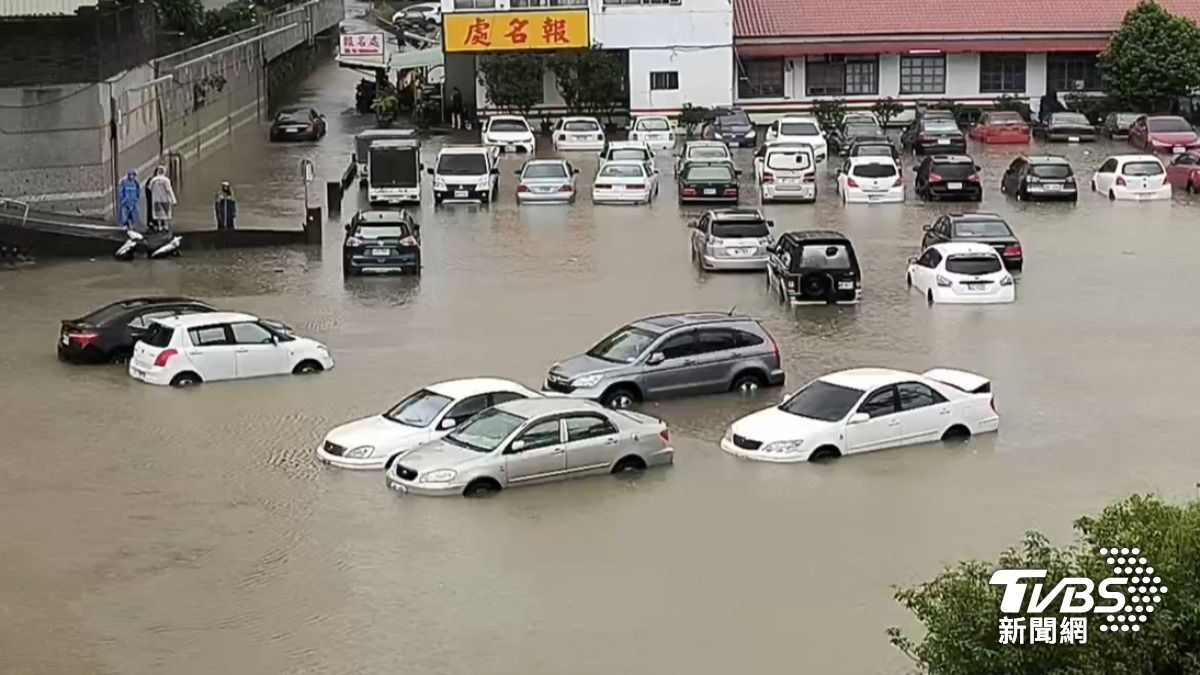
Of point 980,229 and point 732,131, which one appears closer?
point 980,229

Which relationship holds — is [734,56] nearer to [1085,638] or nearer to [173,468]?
[173,468]

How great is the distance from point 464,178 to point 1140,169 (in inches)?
660

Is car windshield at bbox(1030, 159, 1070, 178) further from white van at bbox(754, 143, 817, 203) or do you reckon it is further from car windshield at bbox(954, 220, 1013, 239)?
car windshield at bbox(954, 220, 1013, 239)

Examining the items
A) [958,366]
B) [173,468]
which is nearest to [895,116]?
[958,366]

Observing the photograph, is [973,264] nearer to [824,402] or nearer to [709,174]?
[824,402]

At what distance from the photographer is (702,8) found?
67000 millimetres

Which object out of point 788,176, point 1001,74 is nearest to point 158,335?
point 788,176

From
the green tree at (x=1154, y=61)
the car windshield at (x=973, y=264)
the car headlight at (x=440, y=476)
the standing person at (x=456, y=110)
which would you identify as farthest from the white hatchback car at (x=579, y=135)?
the car headlight at (x=440, y=476)

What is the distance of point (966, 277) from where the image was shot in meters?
34.5

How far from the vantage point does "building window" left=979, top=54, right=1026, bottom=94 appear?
228 ft

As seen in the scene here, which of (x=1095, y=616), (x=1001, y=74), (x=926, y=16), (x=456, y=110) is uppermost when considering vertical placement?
(x=926, y=16)

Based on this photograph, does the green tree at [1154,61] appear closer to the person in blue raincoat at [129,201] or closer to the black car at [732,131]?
the black car at [732,131]

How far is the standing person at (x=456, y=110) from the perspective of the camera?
225 ft

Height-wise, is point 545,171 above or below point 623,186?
above
